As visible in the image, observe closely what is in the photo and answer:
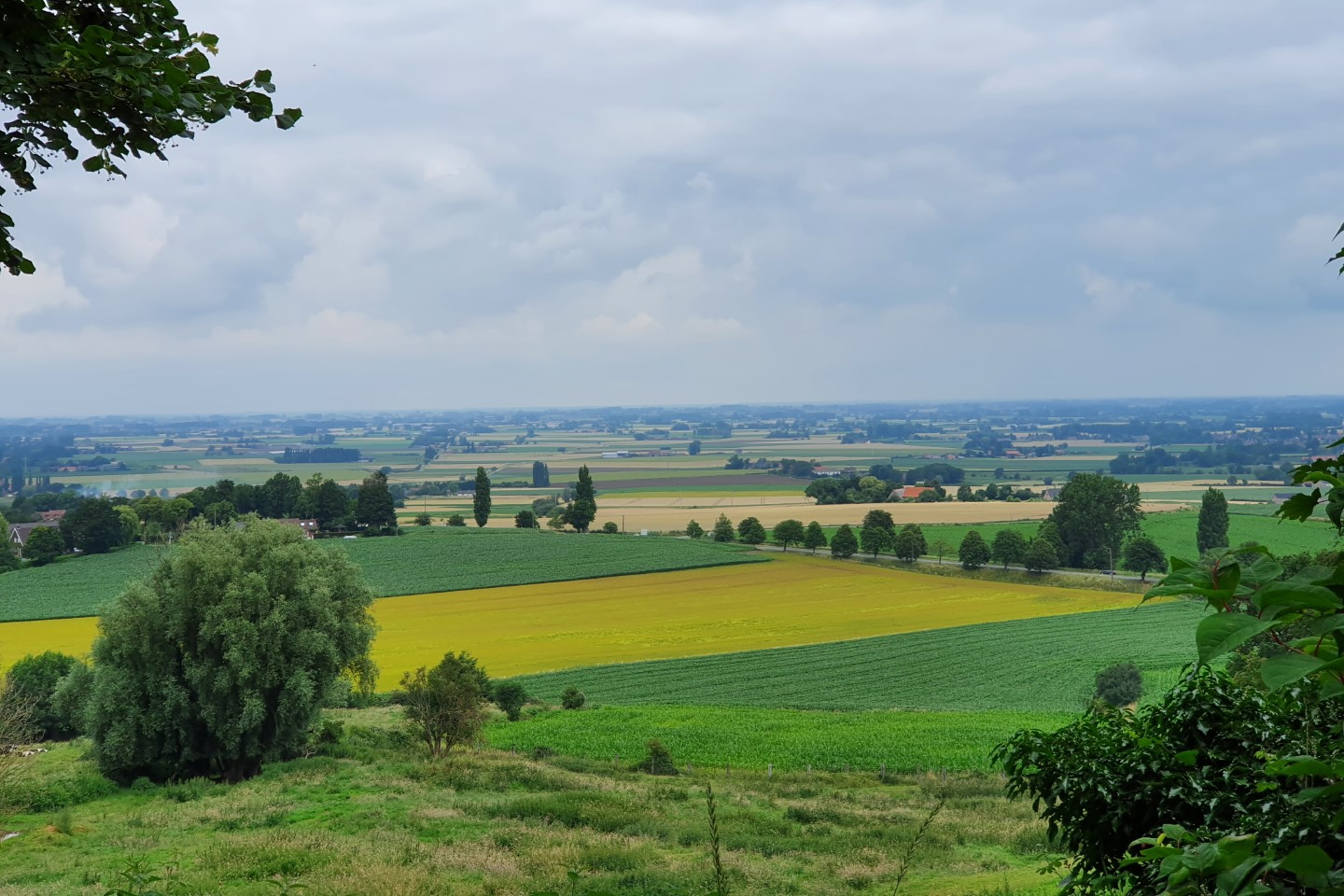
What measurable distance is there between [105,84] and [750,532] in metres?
91.7

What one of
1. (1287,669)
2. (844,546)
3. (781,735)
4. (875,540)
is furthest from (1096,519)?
(1287,669)

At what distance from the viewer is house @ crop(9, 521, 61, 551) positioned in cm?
8194

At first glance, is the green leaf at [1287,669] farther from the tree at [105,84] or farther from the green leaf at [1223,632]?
the tree at [105,84]

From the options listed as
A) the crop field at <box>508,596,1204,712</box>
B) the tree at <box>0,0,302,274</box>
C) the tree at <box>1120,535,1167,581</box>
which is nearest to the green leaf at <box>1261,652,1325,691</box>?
the tree at <box>0,0,302,274</box>

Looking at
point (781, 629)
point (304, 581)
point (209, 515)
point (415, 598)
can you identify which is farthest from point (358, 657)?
point (209, 515)

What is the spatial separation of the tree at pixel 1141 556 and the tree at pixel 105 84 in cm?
7684

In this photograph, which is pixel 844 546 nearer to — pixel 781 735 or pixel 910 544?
pixel 910 544

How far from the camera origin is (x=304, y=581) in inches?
1225

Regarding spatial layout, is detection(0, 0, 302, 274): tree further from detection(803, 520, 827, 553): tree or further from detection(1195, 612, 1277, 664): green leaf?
detection(803, 520, 827, 553): tree

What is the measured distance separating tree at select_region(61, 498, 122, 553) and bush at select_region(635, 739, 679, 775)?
65.5 m

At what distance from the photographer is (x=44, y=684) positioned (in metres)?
37.3

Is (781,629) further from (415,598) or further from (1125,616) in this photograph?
(415,598)

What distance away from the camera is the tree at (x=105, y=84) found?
11.1ft

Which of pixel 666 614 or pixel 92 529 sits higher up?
pixel 92 529
